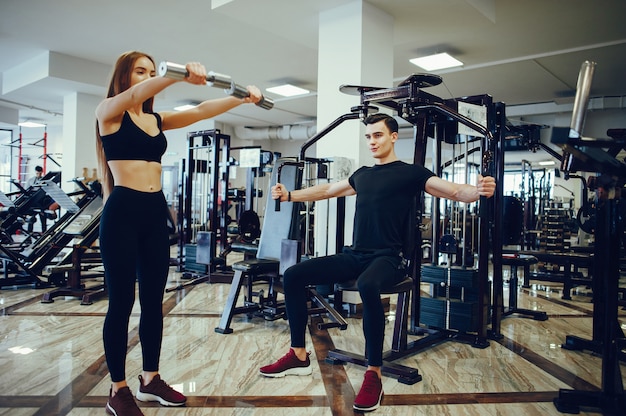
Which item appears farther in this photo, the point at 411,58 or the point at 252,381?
the point at 411,58

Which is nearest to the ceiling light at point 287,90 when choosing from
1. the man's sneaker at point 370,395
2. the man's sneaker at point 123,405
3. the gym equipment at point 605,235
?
the gym equipment at point 605,235

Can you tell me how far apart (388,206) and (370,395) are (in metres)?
0.94

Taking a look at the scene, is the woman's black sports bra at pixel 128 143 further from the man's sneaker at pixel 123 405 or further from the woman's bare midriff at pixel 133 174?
the man's sneaker at pixel 123 405

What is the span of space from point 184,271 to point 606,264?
4957mm

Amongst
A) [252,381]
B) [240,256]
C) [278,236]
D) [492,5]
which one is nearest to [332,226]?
[278,236]

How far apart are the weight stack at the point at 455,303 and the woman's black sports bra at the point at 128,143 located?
2.29 m

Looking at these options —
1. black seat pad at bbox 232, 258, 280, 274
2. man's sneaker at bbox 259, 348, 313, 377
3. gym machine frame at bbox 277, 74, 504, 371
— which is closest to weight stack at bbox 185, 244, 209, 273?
black seat pad at bbox 232, 258, 280, 274

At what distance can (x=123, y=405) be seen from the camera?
192cm

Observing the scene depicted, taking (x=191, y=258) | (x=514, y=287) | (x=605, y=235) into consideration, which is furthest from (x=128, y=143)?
(x=191, y=258)

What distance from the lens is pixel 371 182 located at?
259 centimetres

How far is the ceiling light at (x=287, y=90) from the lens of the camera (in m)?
8.98

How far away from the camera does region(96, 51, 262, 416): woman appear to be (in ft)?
6.20

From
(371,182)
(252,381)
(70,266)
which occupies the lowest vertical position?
(252,381)

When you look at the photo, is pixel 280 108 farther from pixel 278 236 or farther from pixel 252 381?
pixel 252 381
